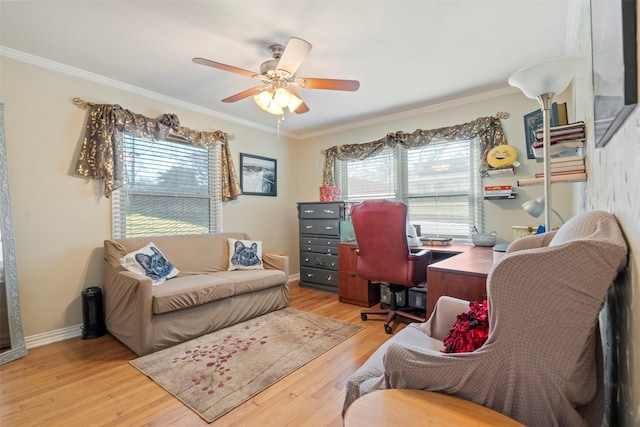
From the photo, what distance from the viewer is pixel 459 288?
1688mm

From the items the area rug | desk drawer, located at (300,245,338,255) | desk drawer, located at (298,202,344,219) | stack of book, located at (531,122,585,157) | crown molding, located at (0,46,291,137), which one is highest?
crown molding, located at (0,46,291,137)

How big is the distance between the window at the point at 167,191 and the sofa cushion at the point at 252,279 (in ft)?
2.96

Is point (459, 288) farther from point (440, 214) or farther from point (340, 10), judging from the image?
point (440, 214)

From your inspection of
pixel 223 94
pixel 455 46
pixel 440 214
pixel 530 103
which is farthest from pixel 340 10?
pixel 440 214

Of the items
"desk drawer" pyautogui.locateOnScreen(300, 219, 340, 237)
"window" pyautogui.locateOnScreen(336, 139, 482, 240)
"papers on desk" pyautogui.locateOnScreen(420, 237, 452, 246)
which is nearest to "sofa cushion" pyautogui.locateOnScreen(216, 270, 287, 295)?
"desk drawer" pyautogui.locateOnScreen(300, 219, 340, 237)

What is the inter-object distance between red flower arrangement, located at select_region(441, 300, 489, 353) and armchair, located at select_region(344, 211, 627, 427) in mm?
182

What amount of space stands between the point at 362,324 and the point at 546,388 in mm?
2242

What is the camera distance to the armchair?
727 millimetres

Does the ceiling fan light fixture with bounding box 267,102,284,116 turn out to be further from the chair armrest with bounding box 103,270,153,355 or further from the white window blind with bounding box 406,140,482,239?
the white window blind with bounding box 406,140,482,239

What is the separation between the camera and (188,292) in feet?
8.13

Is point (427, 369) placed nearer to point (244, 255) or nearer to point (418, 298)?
point (418, 298)

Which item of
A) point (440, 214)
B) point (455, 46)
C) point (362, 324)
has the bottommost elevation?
point (362, 324)

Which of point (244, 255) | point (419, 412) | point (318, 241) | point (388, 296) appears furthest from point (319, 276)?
point (419, 412)

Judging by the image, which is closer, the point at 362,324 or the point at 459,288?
the point at 459,288
